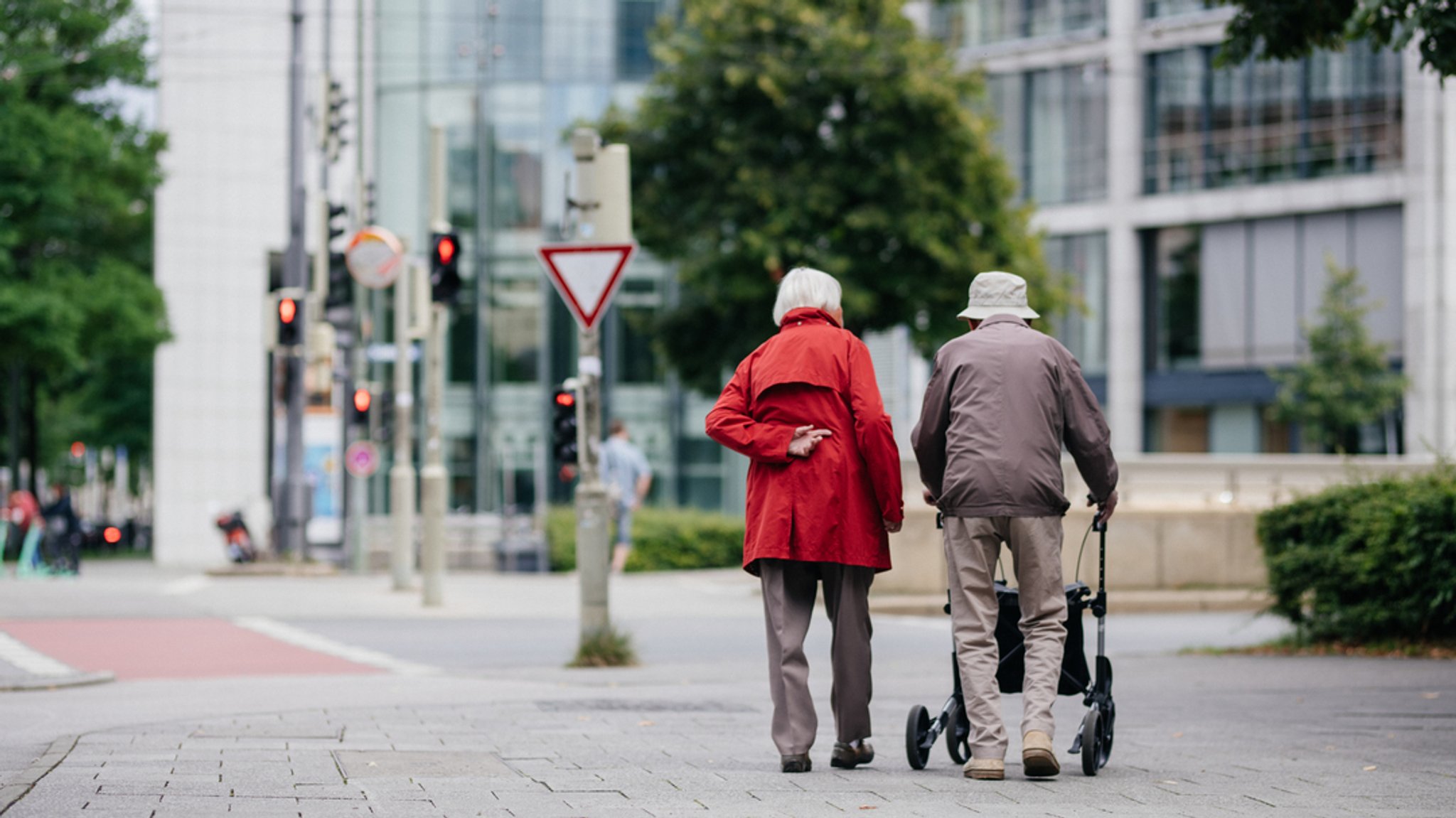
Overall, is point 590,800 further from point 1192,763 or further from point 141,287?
point 141,287

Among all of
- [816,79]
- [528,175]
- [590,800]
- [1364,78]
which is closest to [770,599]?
[590,800]

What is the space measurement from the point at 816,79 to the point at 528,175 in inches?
845

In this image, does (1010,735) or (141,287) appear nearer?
(1010,735)

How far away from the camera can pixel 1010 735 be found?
8.35m

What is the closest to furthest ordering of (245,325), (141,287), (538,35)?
1. (141,287)
2. (245,325)
3. (538,35)

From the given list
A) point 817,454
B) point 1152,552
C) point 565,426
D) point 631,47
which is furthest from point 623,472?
point 631,47

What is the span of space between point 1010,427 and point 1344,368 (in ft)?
99.5

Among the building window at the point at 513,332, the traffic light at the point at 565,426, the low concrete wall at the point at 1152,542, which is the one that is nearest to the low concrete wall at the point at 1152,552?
the low concrete wall at the point at 1152,542

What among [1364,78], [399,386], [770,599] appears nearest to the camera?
[770,599]

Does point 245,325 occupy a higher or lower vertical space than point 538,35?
lower

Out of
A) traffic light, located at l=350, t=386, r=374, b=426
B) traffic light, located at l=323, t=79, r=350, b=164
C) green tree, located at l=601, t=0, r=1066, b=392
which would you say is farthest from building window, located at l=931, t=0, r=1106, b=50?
traffic light, located at l=323, t=79, r=350, b=164

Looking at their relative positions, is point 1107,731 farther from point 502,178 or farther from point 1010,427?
point 502,178

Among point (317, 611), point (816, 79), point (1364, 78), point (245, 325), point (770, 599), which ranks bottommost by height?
point (317, 611)

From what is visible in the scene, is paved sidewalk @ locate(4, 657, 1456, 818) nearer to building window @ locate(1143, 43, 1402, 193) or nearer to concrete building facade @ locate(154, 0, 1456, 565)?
concrete building facade @ locate(154, 0, 1456, 565)
